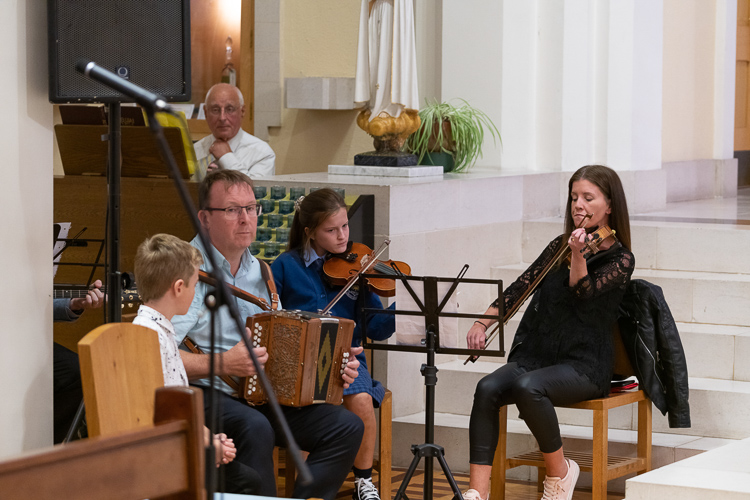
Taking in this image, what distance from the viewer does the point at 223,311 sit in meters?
4.00

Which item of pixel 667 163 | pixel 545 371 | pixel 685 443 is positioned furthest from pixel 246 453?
pixel 667 163

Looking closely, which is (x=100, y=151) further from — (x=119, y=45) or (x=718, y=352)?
(x=718, y=352)

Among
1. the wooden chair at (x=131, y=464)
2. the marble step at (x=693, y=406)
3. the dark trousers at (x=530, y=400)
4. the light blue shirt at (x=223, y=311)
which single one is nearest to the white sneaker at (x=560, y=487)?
the dark trousers at (x=530, y=400)

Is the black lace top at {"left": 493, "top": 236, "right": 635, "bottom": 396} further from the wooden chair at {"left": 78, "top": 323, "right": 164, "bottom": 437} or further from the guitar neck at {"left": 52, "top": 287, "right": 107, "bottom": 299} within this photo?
the wooden chair at {"left": 78, "top": 323, "right": 164, "bottom": 437}

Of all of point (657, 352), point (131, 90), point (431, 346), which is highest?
point (131, 90)

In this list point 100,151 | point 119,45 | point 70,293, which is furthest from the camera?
point 100,151

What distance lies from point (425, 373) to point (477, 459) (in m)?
0.57

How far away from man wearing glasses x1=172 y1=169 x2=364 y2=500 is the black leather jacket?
1208mm

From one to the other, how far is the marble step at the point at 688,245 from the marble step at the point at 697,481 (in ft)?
6.49

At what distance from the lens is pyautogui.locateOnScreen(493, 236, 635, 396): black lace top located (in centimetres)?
416

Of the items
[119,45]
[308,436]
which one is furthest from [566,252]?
[119,45]

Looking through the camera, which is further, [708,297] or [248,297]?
[708,297]

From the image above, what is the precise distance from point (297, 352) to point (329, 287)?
2.34 feet

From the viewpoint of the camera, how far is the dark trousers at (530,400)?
405 cm
